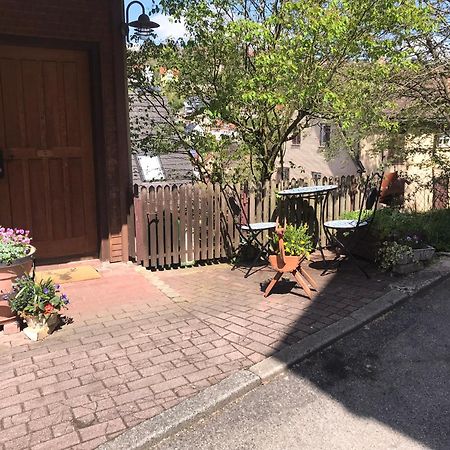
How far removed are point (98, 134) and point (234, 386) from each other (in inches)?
143

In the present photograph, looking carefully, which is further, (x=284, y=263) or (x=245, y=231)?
(x=245, y=231)

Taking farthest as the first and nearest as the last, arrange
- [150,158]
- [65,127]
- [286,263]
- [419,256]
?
[150,158]
[419,256]
[65,127]
[286,263]

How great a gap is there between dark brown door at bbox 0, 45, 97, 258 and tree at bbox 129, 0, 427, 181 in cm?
148

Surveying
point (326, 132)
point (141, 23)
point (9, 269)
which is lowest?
point (9, 269)

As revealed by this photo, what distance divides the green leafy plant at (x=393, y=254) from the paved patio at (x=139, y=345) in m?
0.18

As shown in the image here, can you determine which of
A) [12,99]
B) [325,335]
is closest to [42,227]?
[12,99]

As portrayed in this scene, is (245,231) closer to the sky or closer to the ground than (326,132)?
closer to the ground

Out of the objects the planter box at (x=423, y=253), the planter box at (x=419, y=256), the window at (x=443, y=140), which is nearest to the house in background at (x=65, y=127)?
the planter box at (x=419, y=256)

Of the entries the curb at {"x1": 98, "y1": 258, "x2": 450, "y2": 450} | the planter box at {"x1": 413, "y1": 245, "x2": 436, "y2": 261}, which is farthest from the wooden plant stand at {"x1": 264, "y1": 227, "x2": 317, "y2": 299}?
the planter box at {"x1": 413, "y1": 245, "x2": 436, "y2": 261}

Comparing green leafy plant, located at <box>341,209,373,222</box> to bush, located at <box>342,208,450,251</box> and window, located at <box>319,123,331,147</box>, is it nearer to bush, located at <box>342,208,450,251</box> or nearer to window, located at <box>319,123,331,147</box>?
bush, located at <box>342,208,450,251</box>

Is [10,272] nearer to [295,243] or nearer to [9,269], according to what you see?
[9,269]

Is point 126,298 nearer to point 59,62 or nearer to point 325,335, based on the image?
point 325,335

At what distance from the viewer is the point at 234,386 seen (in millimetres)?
3061

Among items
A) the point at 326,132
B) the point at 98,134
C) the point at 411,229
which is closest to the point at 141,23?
the point at 98,134
